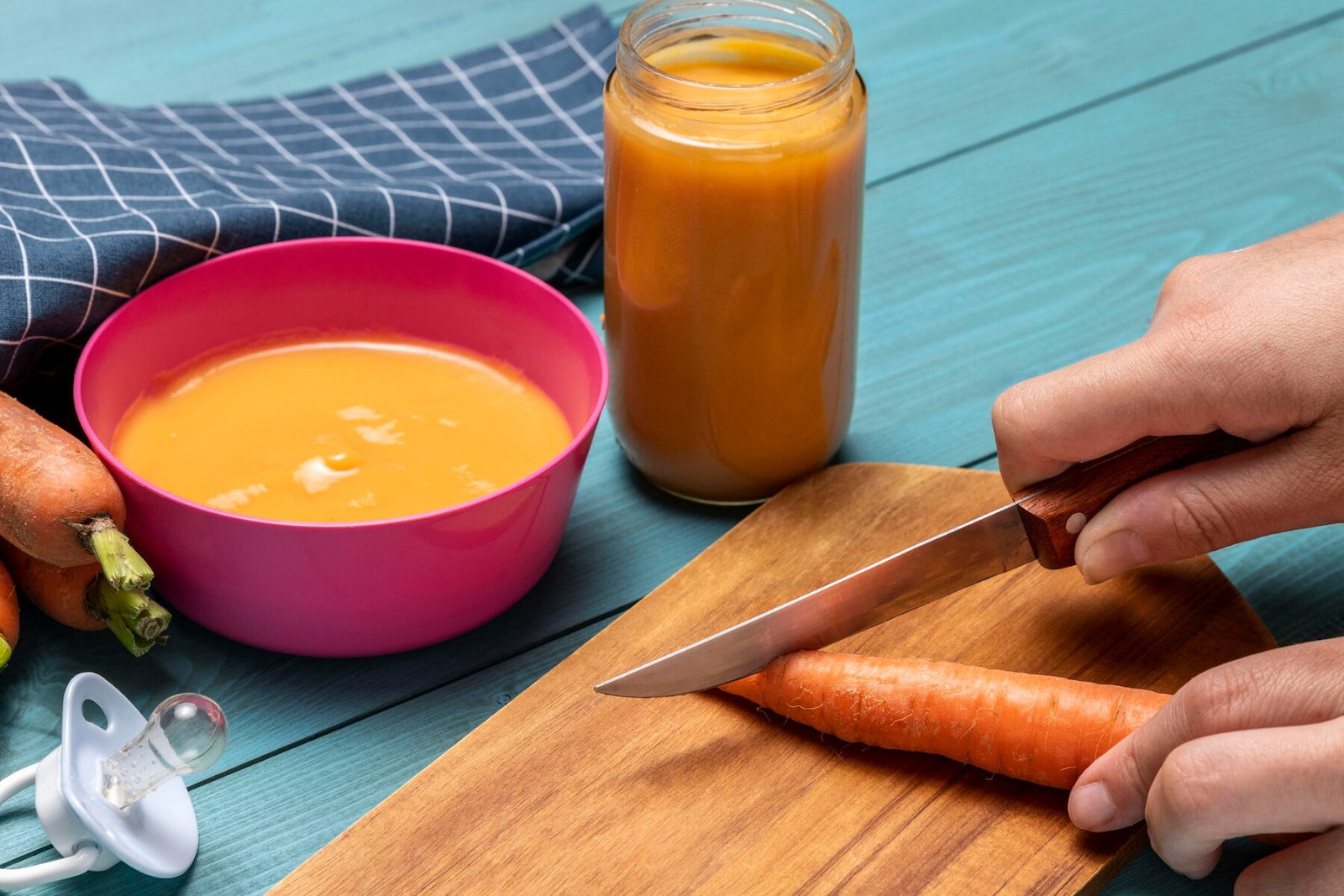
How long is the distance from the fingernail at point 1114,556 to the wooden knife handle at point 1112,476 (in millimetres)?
24

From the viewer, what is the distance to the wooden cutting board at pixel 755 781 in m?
0.96

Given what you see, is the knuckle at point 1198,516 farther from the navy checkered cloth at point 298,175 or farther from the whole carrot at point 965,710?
the navy checkered cloth at point 298,175

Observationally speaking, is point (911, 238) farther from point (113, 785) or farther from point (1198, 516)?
point (113, 785)

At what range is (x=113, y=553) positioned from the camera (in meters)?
1.01

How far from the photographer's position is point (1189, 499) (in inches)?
40.1

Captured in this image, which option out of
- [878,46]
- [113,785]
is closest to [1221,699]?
[113,785]

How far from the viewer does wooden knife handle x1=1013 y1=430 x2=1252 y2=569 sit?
104 centimetres

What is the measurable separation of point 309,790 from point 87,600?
0.23m

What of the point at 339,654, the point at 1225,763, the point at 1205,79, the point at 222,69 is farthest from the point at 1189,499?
the point at 222,69

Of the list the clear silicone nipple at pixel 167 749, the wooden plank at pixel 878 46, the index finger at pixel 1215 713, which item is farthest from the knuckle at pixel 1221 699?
the wooden plank at pixel 878 46

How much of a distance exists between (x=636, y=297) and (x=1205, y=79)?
3.47 ft

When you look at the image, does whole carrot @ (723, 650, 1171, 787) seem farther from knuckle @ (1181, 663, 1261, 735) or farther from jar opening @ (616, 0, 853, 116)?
jar opening @ (616, 0, 853, 116)

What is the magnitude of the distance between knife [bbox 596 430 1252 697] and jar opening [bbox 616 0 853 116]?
0.36 metres

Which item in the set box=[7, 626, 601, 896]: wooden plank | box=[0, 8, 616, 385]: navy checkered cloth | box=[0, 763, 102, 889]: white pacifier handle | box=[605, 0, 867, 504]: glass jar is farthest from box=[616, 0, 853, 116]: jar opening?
box=[0, 763, 102, 889]: white pacifier handle
